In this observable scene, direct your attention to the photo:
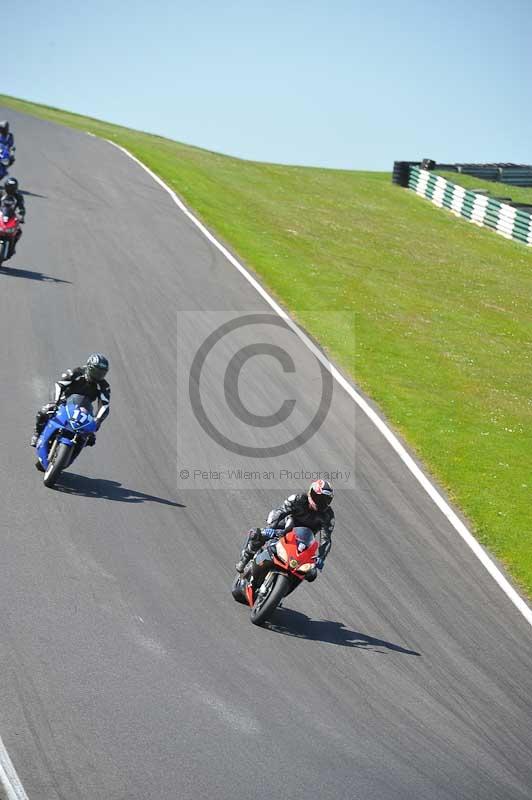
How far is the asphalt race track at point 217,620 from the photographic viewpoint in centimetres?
902

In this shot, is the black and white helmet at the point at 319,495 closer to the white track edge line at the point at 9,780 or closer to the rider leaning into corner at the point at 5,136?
the white track edge line at the point at 9,780

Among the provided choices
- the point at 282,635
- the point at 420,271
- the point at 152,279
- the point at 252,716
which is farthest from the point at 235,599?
the point at 420,271

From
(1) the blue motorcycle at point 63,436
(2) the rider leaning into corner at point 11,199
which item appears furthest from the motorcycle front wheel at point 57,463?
(2) the rider leaning into corner at point 11,199

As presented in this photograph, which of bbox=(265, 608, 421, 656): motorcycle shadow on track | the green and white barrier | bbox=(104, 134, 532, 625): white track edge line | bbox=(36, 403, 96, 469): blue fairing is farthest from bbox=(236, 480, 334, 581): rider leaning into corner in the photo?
the green and white barrier

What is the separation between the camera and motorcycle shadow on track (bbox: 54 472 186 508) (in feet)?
49.8

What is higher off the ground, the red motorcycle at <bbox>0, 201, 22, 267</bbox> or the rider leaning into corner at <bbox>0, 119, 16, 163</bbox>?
the rider leaning into corner at <bbox>0, 119, 16, 163</bbox>

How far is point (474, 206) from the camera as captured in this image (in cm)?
5122

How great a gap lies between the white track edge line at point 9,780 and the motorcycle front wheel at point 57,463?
Result: 6857 millimetres

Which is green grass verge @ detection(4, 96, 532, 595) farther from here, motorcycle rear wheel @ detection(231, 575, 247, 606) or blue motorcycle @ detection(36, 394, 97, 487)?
blue motorcycle @ detection(36, 394, 97, 487)

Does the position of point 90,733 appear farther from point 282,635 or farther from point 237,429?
point 237,429

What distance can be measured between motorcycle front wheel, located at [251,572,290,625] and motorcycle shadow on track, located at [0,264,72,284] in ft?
53.5

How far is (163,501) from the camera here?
51.6 feet

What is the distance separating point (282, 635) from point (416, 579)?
3.54 metres

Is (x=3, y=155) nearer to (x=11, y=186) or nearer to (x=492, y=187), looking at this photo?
(x=11, y=186)
